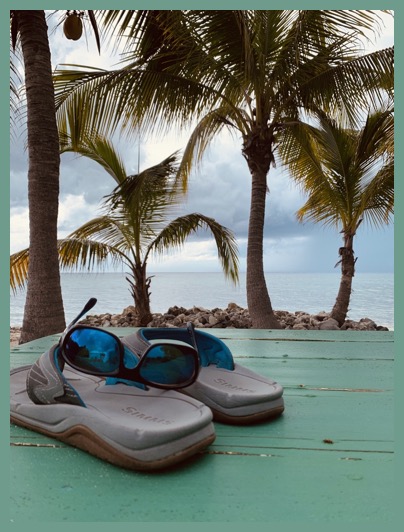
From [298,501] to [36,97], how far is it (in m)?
2.61

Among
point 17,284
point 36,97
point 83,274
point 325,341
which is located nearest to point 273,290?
point 83,274

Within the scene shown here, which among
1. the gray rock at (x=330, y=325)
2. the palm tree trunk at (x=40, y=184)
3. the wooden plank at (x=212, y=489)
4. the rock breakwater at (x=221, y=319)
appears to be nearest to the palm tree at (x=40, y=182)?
the palm tree trunk at (x=40, y=184)

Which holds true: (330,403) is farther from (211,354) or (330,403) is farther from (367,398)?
(211,354)

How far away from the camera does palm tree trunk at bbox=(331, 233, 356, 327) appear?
5.19 m

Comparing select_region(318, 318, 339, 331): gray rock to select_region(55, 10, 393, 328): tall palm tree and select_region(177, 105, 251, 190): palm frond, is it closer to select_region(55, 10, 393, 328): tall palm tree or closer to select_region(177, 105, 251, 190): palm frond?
select_region(55, 10, 393, 328): tall palm tree

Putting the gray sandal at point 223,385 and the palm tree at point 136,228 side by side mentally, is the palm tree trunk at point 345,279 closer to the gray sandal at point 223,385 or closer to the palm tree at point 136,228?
the palm tree at point 136,228

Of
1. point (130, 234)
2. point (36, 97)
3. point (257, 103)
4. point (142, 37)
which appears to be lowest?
point (130, 234)

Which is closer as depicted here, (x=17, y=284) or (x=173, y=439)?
(x=173, y=439)

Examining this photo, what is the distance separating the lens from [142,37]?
3607mm

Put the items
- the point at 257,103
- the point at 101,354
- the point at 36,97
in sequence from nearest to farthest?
1. the point at 101,354
2. the point at 36,97
3. the point at 257,103

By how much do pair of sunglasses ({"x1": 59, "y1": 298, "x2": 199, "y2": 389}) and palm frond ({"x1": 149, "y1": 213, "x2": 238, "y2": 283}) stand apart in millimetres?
4050

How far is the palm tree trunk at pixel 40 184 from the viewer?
2.61 meters

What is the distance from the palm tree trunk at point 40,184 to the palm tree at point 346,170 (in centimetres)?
215

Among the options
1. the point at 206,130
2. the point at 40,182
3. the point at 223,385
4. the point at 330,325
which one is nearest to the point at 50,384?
the point at 223,385
